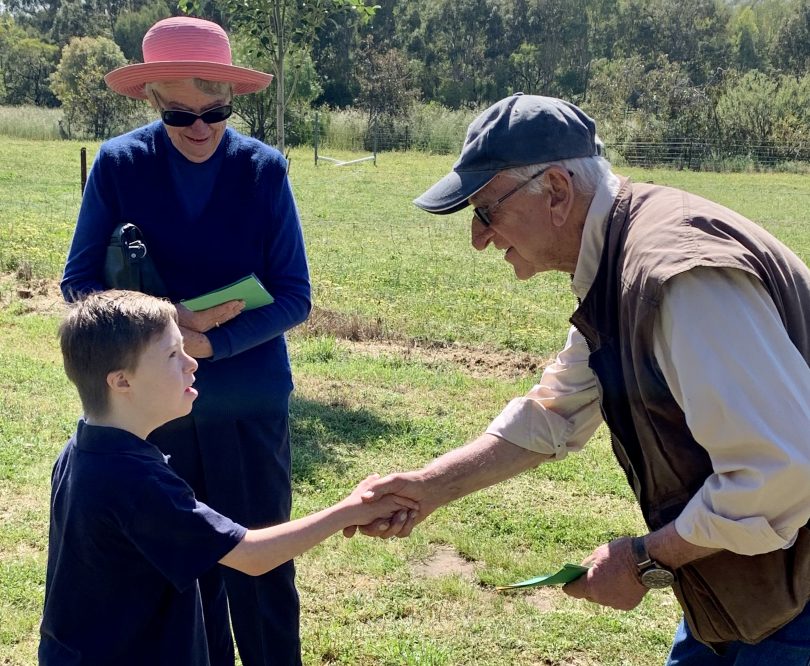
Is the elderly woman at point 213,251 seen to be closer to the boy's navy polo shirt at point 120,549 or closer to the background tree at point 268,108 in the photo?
the boy's navy polo shirt at point 120,549

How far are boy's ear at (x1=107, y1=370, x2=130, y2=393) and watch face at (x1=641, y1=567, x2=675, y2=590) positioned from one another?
1265 mm

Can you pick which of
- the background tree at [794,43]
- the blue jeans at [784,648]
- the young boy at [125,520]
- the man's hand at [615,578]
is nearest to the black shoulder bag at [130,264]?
the young boy at [125,520]

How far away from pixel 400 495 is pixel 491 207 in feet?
3.19

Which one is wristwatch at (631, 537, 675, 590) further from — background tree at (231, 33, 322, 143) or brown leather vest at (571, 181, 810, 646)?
background tree at (231, 33, 322, 143)

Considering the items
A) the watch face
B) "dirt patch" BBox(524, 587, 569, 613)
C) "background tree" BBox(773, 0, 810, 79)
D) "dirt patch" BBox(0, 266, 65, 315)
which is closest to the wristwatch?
the watch face

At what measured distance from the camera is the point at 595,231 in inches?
83.0

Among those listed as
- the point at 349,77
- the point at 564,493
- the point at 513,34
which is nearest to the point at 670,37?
the point at 513,34

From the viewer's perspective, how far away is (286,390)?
3197mm

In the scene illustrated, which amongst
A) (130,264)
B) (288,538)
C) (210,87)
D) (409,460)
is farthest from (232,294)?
(409,460)

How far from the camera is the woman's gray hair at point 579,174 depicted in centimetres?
213

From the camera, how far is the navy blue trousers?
307cm

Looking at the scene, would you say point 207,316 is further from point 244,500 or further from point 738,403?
point 738,403

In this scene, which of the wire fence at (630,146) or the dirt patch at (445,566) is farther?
the wire fence at (630,146)

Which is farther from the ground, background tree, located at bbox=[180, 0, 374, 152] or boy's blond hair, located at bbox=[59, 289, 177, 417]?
background tree, located at bbox=[180, 0, 374, 152]
